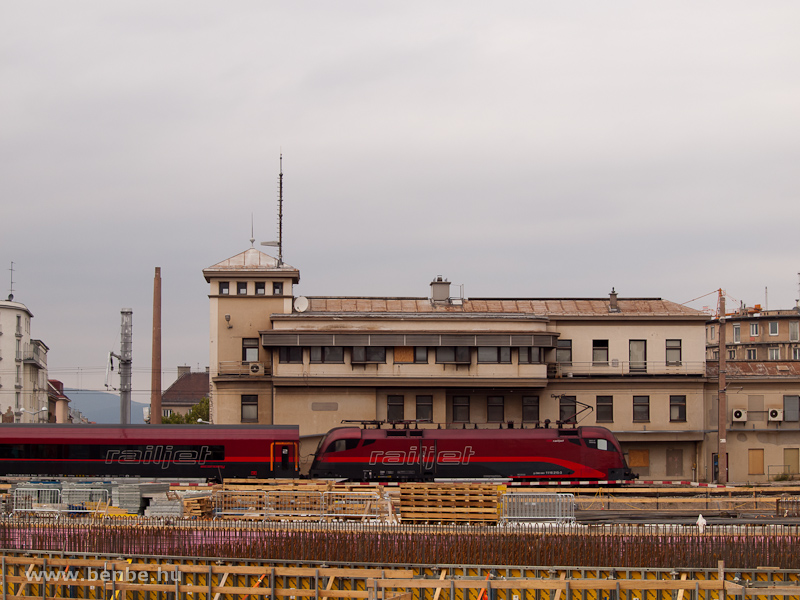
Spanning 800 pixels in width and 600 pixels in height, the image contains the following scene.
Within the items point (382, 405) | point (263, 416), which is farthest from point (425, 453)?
point (263, 416)

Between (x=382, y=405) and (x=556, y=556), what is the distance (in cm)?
3431

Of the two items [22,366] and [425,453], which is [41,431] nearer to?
[425,453]

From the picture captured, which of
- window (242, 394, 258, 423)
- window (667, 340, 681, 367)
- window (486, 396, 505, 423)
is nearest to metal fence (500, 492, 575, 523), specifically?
window (486, 396, 505, 423)

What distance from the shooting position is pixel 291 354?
5562 centimetres


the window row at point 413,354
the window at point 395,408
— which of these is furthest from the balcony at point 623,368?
the window at point 395,408

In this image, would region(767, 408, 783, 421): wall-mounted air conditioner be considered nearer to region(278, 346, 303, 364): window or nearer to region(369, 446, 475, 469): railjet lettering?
region(369, 446, 475, 469): railjet lettering

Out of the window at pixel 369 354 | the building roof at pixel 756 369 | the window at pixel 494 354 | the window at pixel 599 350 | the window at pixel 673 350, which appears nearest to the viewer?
the window at pixel 369 354

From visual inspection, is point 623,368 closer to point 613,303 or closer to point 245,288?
point 613,303

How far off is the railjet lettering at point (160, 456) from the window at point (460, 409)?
56.5ft

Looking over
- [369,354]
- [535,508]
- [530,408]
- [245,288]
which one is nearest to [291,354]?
[369,354]

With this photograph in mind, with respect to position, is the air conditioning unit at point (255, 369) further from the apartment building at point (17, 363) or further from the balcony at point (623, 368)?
the apartment building at point (17, 363)

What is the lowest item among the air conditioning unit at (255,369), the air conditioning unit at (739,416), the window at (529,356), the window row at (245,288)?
the air conditioning unit at (739,416)

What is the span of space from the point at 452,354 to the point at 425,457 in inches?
447

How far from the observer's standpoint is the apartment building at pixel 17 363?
96375 mm
